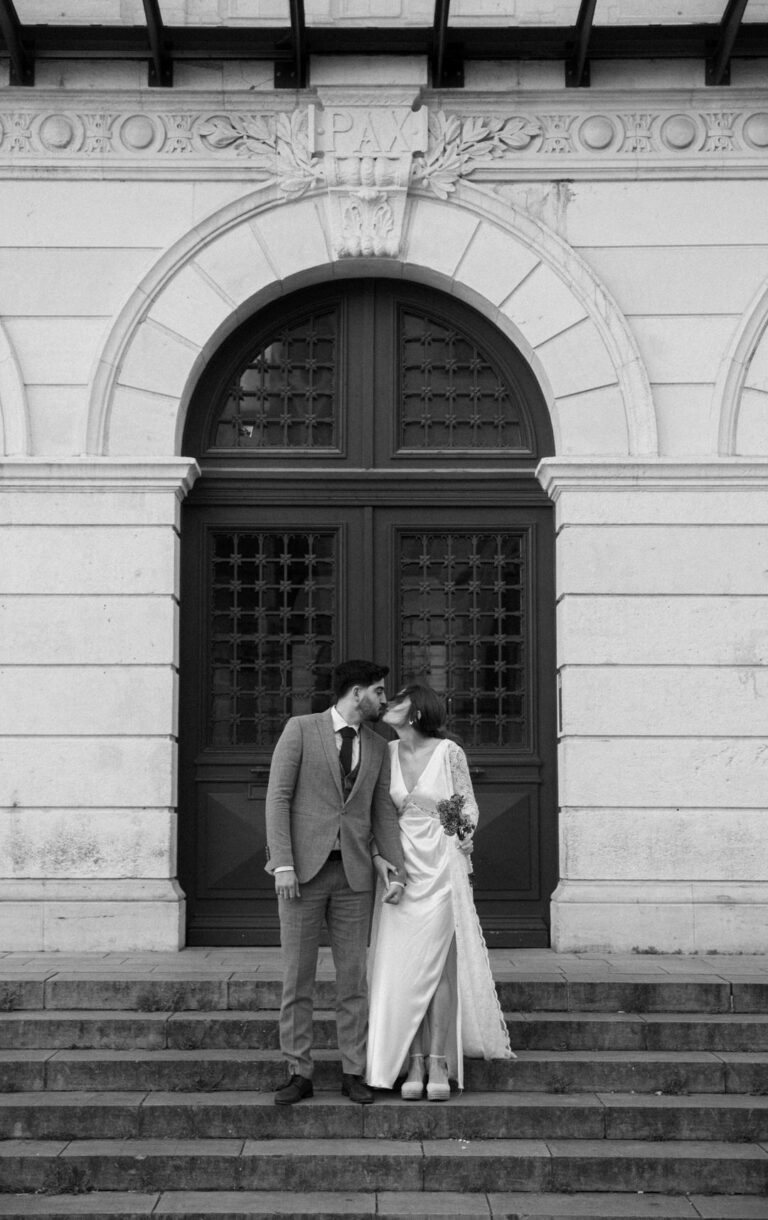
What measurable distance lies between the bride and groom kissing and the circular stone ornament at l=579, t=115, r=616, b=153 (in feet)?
15.4

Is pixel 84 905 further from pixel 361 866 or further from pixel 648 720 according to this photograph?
pixel 648 720

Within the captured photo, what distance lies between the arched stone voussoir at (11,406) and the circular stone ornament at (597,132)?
4257 millimetres

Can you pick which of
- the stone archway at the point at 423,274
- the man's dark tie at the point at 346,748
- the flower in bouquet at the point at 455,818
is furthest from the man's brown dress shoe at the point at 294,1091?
the stone archway at the point at 423,274

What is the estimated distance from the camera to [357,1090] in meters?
6.91

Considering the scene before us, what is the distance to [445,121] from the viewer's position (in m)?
9.97

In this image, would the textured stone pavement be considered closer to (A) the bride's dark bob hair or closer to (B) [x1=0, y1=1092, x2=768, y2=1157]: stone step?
(B) [x1=0, y1=1092, x2=768, y2=1157]: stone step

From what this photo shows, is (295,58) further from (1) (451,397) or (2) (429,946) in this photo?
(2) (429,946)

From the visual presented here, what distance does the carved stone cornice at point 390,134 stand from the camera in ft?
32.4

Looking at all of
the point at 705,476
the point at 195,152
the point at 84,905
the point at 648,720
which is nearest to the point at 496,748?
the point at 648,720

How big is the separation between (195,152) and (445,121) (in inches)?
69.7

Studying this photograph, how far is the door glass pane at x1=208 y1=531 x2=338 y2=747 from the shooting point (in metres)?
9.94

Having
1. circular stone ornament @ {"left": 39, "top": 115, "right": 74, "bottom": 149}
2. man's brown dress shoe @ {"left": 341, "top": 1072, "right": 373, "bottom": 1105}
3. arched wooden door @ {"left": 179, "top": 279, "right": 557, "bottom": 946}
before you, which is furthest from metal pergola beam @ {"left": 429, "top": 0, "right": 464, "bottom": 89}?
man's brown dress shoe @ {"left": 341, "top": 1072, "right": 373, "bottom": 1105}

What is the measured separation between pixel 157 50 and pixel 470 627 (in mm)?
4499

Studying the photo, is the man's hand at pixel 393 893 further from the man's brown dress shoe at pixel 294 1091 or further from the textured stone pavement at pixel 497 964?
the textured stone pavement at pixel 497 964
